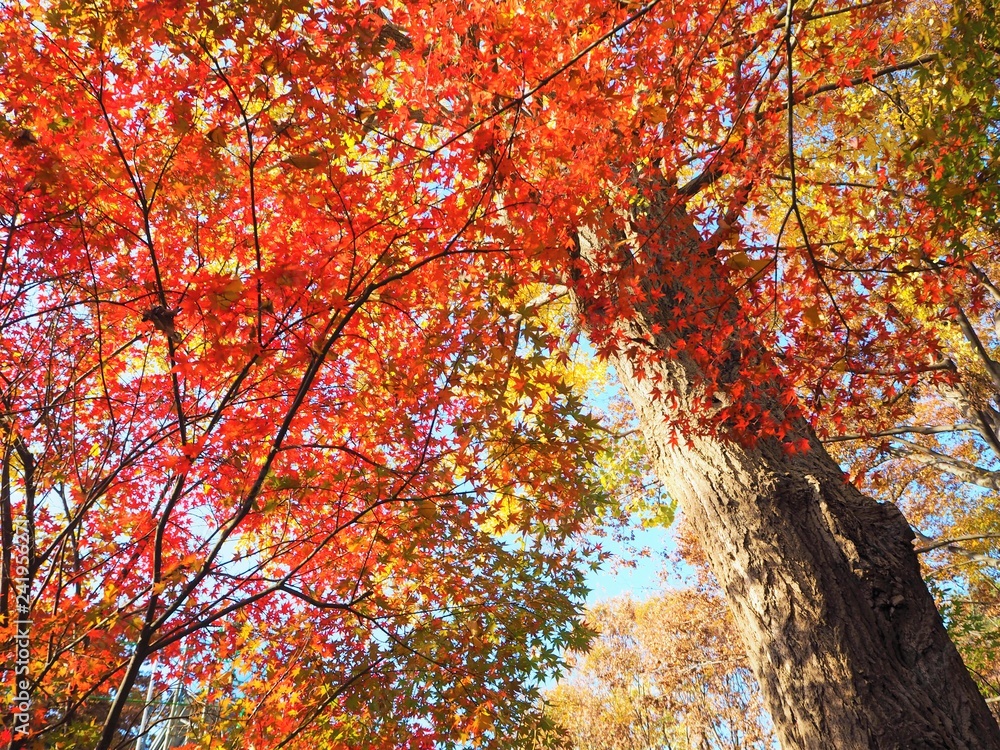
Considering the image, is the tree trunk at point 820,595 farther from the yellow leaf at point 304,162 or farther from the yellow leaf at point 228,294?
the yellow leaf at point 228,294

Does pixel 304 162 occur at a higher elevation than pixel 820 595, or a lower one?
higher

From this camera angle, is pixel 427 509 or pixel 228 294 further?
pixel 427 509

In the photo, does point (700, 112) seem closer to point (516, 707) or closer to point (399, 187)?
point (399, 187)

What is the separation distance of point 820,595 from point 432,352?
2793 mm

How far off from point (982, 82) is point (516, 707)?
4.98m

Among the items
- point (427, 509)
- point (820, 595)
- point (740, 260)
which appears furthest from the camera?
point (740, 260)

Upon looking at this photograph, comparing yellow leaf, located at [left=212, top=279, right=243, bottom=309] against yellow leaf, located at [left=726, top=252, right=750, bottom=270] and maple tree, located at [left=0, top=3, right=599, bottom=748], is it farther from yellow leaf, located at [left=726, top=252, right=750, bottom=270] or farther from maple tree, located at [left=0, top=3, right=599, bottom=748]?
yellow leaf, located at [left=726, top=252, right=750, bottom=270]

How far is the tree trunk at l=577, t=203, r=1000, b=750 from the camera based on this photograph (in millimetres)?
2818

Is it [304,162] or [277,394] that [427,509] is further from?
[304,162]

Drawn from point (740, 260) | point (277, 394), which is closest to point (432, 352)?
point (277, 394)

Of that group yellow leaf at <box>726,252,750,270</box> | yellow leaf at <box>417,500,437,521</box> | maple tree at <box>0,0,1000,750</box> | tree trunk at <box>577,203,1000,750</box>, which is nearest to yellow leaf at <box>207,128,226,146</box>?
maple tree at <box>0,0,1000,750</box>

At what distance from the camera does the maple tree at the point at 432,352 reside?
10.6ft

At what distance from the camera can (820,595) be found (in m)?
3.14

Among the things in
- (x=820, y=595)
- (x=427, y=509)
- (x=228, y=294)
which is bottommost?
(x=820, y=595)
